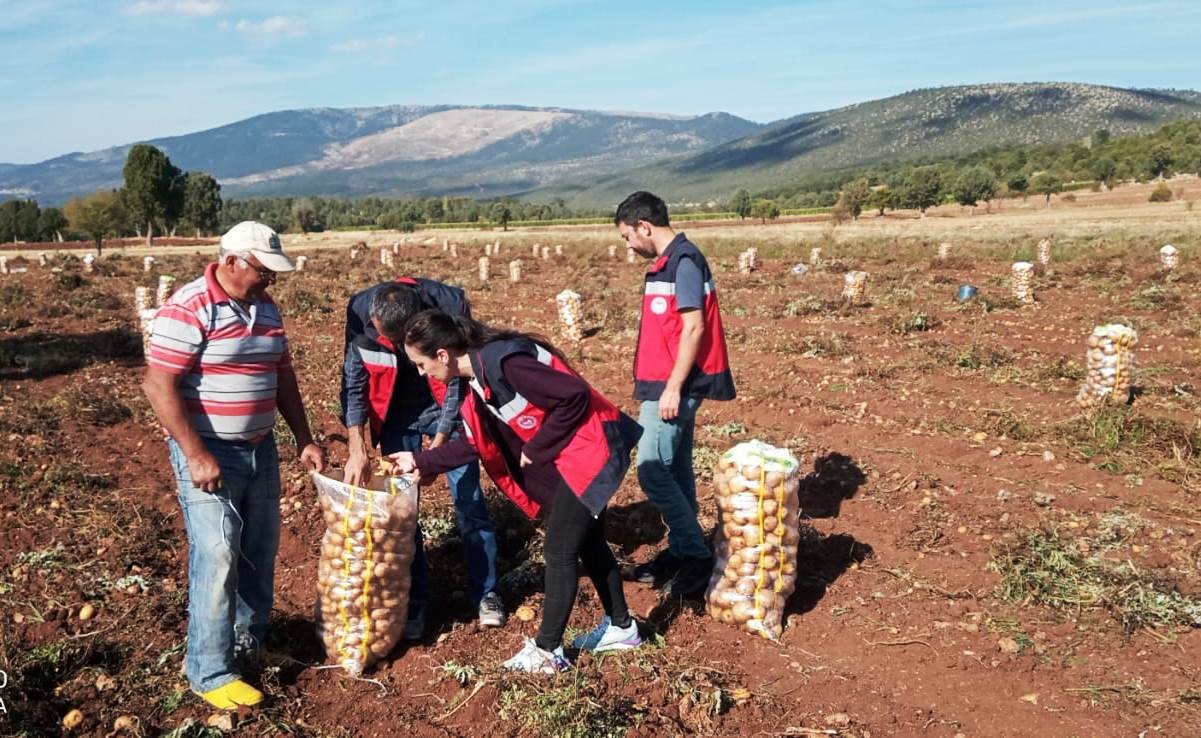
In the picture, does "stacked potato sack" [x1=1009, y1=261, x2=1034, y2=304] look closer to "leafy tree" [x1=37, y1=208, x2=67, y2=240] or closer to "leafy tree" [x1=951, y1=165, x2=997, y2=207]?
"leafy tree" [x1=951, y1=165, x2=997, y2=207]

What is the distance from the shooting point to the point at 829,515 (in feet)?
18.2

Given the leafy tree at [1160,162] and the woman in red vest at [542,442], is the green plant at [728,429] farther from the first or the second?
the leafy tree at [1160,162]

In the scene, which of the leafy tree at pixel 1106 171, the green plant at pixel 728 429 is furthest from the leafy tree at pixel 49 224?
the leafy tree at pixel 1106 171

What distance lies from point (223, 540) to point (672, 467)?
7.18ft

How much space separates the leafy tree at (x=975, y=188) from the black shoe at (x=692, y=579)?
70.7 m

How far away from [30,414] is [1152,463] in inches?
381

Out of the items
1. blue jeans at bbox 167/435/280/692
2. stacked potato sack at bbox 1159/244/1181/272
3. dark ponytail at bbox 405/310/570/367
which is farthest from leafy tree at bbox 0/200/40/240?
dark ponytail at bbox 405/310/570/367

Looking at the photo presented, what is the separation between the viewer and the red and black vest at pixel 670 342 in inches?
163

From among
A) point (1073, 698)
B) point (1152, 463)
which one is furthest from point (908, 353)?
point (1073, 698)

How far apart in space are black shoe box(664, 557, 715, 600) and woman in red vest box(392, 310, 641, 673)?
0.72m

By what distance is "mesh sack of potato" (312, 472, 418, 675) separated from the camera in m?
3.46

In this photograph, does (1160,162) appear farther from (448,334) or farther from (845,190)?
(448,334)

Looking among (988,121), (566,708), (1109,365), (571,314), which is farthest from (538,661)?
(988,121)

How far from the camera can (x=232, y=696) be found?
10.7ft
